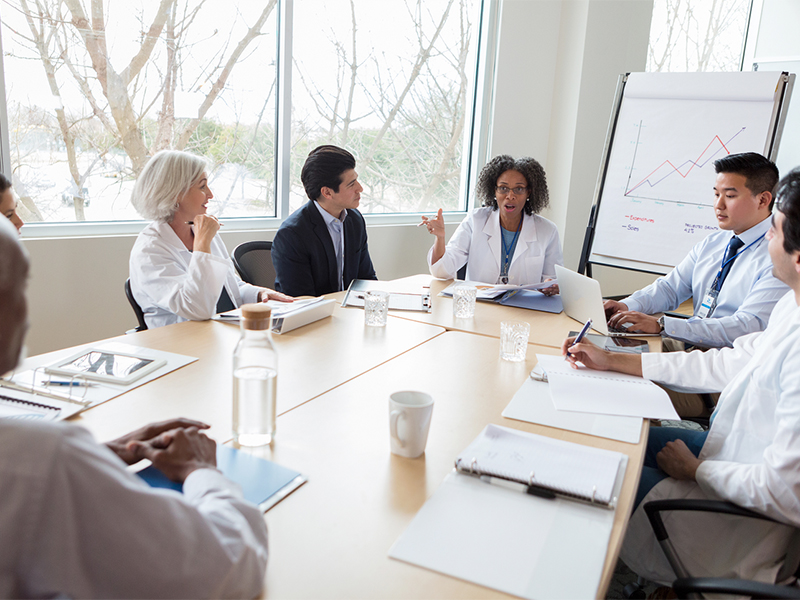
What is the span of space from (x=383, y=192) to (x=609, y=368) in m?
2.94

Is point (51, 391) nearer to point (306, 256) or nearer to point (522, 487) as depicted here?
point (522, 487)

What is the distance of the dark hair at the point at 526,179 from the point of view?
3086 mm

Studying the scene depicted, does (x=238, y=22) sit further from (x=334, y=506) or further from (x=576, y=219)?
(x=334, y=506)

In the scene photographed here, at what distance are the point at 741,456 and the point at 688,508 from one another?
0.24 meters

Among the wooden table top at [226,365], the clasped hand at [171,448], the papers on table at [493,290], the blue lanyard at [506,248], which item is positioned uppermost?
the blue lanyard at [506,248]

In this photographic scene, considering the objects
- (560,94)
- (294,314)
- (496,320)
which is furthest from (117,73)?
(560,94)


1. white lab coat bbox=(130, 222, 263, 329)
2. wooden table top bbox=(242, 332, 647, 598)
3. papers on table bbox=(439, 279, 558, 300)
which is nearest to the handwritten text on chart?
papers on table bbox=(439, 279, 558, 300)

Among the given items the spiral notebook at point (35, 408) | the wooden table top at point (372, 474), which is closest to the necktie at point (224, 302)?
the wooden table top at point (372, 474)

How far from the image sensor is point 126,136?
3.04 metres

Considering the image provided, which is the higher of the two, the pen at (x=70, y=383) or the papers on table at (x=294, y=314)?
the papers on table at (x=294, y=314)

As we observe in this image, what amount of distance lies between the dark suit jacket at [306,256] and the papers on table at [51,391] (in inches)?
Result: 47.8

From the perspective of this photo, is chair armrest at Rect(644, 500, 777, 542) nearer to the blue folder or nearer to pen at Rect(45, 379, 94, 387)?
the blue folder

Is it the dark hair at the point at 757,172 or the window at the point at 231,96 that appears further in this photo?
the window at the point at 231,96

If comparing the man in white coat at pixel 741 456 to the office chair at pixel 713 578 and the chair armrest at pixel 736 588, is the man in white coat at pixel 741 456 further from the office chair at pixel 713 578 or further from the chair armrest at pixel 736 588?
the chair armrest at pixel 736 588
